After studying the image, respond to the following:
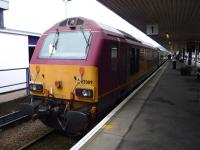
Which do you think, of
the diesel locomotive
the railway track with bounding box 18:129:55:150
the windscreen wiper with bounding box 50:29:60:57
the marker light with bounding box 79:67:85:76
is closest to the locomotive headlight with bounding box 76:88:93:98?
the diesel locomotive

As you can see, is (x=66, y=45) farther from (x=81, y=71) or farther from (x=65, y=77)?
(x=81, y=71)

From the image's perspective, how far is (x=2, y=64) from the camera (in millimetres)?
12461

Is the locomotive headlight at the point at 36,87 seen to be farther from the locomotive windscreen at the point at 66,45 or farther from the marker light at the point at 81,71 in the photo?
the marker light at the point at 81,71

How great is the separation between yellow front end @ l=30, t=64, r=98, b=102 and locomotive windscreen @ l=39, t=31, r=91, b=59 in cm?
35

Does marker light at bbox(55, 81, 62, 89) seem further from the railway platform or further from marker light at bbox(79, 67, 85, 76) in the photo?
the railway platform

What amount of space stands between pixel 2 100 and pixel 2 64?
3.10 m

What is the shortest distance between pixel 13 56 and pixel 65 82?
7900mm

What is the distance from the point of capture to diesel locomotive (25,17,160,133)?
5.99 meters

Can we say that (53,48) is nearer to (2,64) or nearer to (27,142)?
(27,142)

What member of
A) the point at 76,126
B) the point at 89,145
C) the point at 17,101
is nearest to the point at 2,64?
the point at 17,101

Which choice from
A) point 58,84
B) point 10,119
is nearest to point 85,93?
point 58,84

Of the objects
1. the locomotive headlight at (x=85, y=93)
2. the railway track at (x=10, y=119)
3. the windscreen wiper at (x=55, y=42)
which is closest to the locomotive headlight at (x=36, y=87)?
the windscreen wiper at (x=55, y=42)

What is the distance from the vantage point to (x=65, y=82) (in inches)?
248

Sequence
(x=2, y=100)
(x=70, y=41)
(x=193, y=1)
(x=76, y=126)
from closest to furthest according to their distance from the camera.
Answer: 1. (x=76, y=126)
2. (x=70, y=41)
3. (x=2, y=100)
4. (x=193, y=1)
